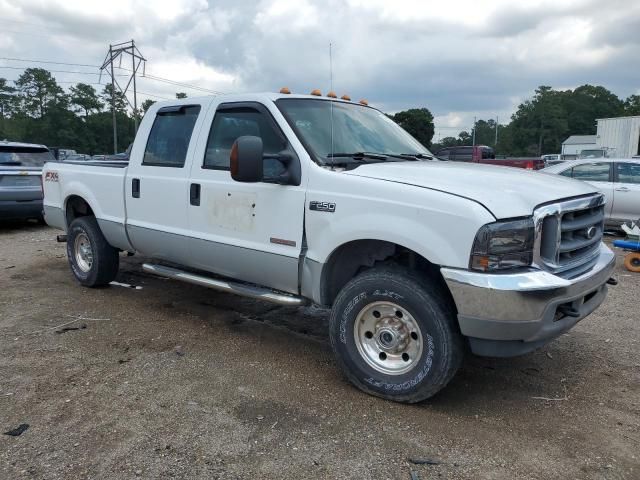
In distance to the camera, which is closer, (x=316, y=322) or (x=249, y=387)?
(x=249, y=387)

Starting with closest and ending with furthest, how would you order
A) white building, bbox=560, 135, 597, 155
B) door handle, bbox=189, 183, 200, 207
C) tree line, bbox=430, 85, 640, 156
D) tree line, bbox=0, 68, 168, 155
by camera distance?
door handle, bbox=189, 183, 200, 207
white building, bbox=560, 135, 597, 155
tree line, bbox=0, 68, 168, 155
tree line, bbox=430, 85, 640, 156

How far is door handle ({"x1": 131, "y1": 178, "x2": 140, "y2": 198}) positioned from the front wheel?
2.59m

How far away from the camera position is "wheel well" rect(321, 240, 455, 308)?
141 inches

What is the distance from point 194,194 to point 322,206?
56.0 inches

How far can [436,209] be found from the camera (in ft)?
10.4

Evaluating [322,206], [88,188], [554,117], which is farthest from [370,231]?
[554,117]

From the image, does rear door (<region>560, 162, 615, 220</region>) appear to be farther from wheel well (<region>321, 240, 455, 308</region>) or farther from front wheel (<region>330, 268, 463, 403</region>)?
front wheel (<region>330, 268, 463, 403</region>)

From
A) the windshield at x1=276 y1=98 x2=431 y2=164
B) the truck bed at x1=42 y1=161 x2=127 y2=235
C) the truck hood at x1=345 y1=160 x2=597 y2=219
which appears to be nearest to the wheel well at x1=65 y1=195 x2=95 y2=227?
the truck bed at x1=42 y1=161 x2=127 y2=235

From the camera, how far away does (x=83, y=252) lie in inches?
252

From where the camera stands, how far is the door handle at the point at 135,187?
523 centimetres

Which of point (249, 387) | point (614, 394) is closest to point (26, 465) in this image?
point (249, 387)

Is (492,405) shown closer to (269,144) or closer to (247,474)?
(247,474)

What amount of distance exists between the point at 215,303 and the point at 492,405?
3233 mm

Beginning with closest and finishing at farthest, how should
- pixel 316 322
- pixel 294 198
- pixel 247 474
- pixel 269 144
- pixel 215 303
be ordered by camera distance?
pixel 247 474 < pixel 294 198 < pixel 269 144 < pixel 316 322 < pixel 215 303
